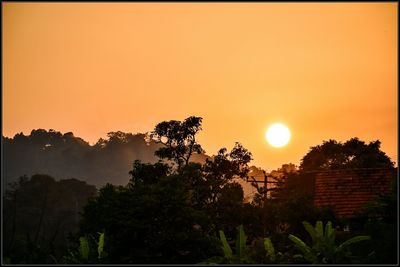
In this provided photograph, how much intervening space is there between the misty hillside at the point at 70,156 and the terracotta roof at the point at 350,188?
90.9m

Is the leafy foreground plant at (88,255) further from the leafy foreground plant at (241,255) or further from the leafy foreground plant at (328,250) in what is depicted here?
the leafy foreground plant at (328,250)

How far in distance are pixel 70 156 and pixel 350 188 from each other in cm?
10541

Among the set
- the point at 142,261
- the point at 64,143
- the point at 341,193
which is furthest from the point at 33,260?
the point at 64,143

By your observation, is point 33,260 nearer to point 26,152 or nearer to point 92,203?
point 92,203

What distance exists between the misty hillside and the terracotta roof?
90.9 m

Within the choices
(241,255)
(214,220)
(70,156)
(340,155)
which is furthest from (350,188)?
(70,156)

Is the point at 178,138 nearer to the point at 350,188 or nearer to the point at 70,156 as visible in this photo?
the point at 350,188

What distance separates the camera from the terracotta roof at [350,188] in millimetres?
19453

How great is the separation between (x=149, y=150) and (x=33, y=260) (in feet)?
393

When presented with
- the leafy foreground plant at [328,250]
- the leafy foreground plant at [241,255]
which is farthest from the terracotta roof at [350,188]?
the leafy foreground plant at [241,255]

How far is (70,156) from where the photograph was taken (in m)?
118

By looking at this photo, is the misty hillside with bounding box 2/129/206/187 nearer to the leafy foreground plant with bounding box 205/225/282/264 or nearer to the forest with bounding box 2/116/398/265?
the forest with bounding box 2/116/398/265

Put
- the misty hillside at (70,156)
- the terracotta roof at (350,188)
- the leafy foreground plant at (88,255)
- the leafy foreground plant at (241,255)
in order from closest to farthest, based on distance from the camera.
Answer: the leafy foreground plant at (241,255)
the leafy foreground plant at (88,255)
the terracotta roof at (350,188)
the misty hillside at (70,156)

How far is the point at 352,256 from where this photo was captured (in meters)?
12.2
